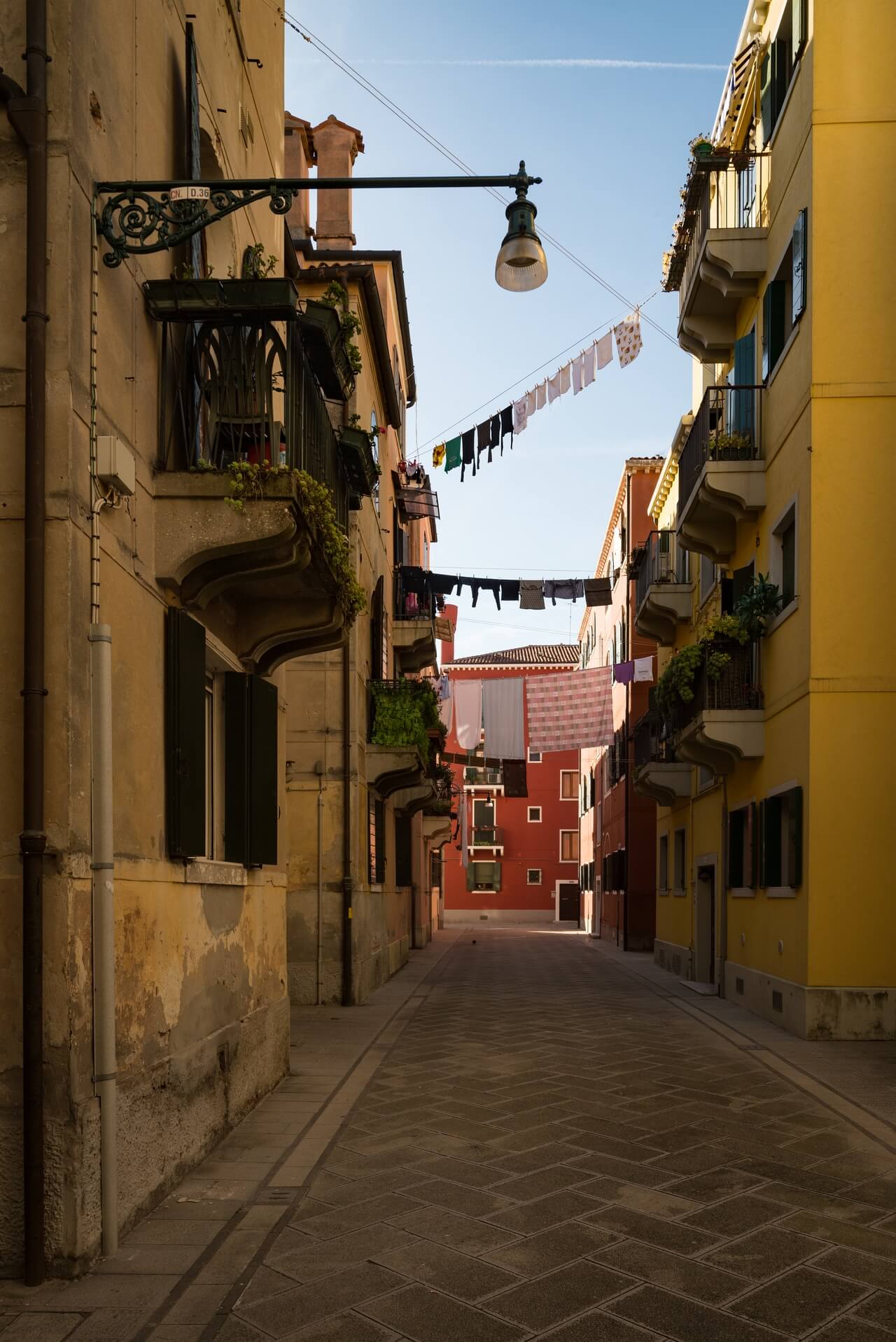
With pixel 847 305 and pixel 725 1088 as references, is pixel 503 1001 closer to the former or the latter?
pixel 725 1088

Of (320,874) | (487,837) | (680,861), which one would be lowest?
(487,837)

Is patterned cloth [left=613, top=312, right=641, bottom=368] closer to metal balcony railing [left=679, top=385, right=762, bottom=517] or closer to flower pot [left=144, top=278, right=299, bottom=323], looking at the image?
metal balcony railing [left=679, top=385, right=762, bottom=517]

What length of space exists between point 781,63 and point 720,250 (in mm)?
2221

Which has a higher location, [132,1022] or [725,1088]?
[132,1022]

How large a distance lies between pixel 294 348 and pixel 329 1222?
501 centimetres

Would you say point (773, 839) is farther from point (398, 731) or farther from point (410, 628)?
point (410, 628)

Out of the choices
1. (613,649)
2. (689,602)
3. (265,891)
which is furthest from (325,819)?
(613,649)

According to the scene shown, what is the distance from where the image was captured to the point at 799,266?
46.9 ft

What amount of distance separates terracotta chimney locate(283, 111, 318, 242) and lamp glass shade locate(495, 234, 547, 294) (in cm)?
1193

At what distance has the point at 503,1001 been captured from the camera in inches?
704

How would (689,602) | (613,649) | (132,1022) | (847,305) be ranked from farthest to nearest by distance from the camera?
(613,649)
(689,602)
(847,305)
(132,1022)

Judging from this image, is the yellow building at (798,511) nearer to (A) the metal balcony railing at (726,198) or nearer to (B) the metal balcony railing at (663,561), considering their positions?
(A) the metal balcony railing at (726,198)

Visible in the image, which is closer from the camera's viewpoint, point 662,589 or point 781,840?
point 781,840

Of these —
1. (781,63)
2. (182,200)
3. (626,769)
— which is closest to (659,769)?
(626,769)
